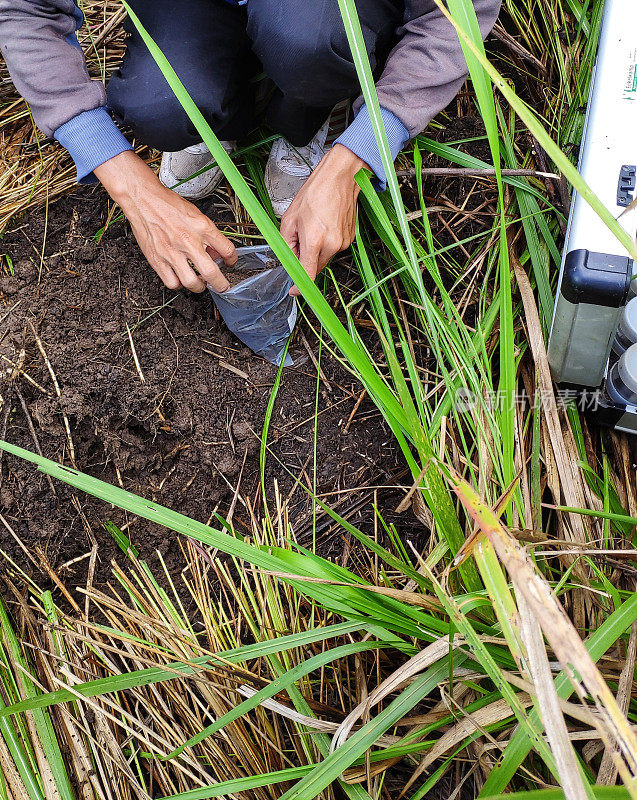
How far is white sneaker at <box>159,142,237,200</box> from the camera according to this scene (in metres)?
1.25

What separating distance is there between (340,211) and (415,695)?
79cm

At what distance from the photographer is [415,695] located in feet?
2.71

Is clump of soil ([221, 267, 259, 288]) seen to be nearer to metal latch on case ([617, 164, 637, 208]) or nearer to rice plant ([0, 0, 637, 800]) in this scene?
rice plant ([0, 0, 637, 800])

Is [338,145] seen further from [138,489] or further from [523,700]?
[523,700]

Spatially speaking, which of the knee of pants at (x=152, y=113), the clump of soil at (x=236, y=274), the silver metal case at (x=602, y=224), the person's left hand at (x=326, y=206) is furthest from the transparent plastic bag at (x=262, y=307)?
the silver metal case at (x=602, y=224)

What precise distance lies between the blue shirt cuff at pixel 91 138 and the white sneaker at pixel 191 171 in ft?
0.66

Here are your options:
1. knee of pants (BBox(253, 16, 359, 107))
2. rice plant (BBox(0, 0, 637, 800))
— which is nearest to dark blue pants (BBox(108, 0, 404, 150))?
knee of pants (BBox(253, 16, 359, 107))

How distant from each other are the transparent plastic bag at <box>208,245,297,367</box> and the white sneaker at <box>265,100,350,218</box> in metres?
0.15

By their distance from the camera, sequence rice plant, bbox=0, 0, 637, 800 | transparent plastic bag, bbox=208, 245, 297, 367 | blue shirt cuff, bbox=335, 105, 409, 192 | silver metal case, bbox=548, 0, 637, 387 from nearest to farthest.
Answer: rice plant, bbox=0, 0, 637, 800
silver metal case, bbox=548, 0, 637, 387
blue shirt cuff, bbox=335, 105, 409, 192
transparent plastic bag, bbox=208, 245, 297, 367

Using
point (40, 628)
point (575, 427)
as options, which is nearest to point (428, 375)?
point (575, 427)

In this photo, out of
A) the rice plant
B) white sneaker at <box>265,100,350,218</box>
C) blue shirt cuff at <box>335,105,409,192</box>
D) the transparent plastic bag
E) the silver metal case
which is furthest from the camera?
white sneaker at <box>265,100,350,218</box>

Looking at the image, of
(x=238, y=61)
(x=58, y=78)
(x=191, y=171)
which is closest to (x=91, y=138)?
(x=58, y=78)

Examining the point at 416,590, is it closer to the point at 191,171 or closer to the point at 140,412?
the point at 140,412

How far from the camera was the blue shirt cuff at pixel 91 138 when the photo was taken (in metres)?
1.04
